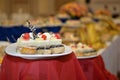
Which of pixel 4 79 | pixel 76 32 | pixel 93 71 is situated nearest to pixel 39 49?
pixel 4 79

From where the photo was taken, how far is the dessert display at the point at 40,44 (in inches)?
40.6

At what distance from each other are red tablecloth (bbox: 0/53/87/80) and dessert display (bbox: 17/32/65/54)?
0.04 metres

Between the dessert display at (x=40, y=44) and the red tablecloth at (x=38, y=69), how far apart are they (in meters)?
0.04

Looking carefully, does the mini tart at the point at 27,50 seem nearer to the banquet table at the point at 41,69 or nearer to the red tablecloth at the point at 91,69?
the banquet table at the point at 41,69

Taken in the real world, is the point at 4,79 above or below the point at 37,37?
below

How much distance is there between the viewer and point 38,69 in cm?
98

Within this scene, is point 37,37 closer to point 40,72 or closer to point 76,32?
point 40,72

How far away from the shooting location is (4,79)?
1049 millimetres

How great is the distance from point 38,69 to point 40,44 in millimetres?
122

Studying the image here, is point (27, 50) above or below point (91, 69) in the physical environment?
above

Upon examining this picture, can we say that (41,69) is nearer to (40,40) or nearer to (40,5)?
(40,40)

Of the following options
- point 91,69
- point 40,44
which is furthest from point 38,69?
point 91,69

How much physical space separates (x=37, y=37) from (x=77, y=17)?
1.79m

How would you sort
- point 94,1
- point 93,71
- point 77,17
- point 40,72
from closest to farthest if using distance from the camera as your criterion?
point 40,72, point 93,71, point 77,17, point 94,1
